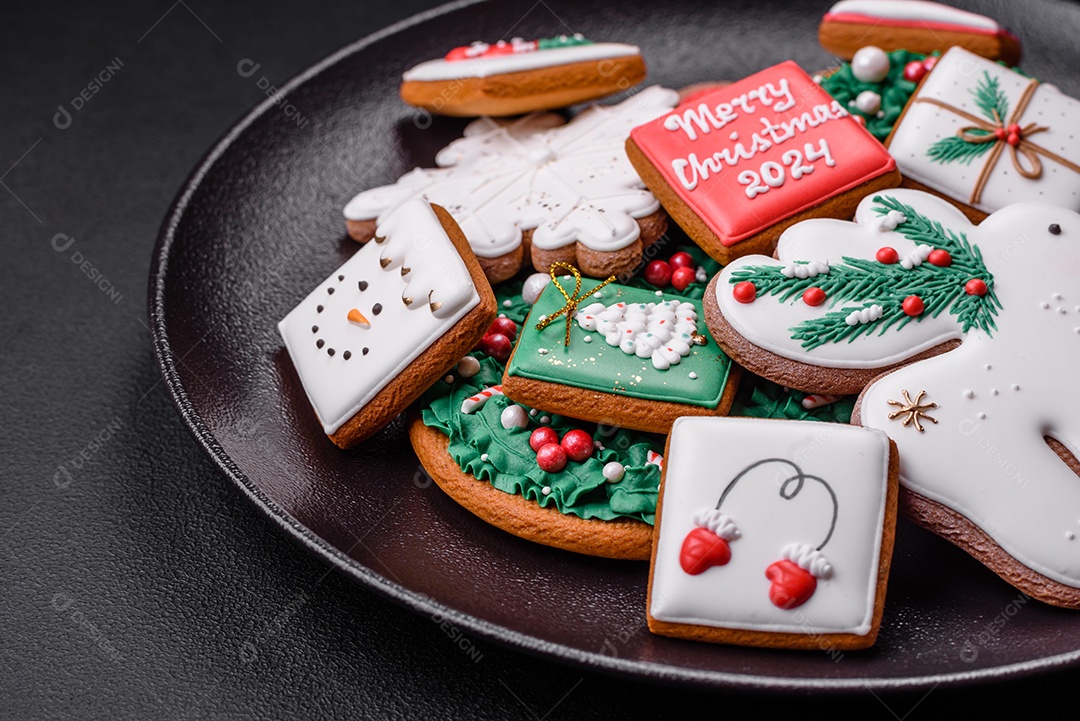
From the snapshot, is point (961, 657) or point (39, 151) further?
point (39, 151)

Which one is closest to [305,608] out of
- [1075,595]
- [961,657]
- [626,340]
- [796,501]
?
[626,340]

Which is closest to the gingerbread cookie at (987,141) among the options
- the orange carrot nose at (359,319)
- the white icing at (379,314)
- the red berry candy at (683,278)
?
the red berry candy at (683,278)

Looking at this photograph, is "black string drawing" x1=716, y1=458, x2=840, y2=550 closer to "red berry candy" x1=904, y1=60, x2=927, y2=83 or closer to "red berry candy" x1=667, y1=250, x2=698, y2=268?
"red berry candy" x1=667, y1=250, x2=698, y2=268

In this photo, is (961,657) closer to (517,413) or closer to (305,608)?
(517,413)

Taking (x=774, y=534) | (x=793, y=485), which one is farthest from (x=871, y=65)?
(x=774, y=534)

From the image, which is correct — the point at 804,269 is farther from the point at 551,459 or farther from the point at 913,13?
the point at 913,13

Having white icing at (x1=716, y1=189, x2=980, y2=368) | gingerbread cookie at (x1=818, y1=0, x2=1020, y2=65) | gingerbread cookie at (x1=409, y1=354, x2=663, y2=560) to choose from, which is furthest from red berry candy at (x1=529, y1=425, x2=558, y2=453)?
gingerbread cookie at (x1=818, y1=0, x2=1020, y2=65)
